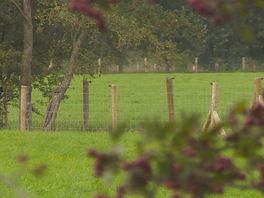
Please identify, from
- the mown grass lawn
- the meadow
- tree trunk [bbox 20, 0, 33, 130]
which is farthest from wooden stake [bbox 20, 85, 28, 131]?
tree trunk [bbox 20, 0, 33, 130]

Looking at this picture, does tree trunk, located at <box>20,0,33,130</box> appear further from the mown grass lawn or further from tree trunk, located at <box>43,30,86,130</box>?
the mown grass lawn

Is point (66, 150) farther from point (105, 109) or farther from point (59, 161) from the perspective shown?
point (105, 109)

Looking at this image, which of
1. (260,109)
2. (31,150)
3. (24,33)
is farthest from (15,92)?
(260,109)

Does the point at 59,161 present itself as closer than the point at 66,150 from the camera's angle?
Yes

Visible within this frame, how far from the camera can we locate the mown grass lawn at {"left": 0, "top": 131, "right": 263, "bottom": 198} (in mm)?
9828

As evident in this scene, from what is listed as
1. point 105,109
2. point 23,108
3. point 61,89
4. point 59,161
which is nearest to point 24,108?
point 23,108

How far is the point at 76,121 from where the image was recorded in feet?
66.6

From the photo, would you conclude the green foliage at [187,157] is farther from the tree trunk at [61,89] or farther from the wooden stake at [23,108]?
the tree trunk at [61,89]

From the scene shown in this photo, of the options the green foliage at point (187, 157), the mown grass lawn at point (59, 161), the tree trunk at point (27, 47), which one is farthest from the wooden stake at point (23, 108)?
the green foliage at point (187, 157)

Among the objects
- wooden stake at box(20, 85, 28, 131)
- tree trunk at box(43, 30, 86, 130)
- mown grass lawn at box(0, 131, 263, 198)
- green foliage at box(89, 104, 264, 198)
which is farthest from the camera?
tree trunk at box(43, 30, 86, 130)

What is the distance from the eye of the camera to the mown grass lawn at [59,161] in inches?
387

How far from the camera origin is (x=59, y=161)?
479 inches

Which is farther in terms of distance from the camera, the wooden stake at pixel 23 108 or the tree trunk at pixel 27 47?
the tree trunk at pixel 27 47

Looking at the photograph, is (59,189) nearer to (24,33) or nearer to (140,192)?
(140,192)
